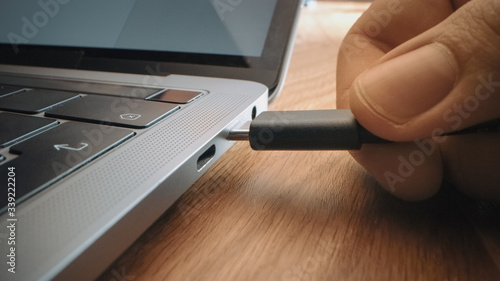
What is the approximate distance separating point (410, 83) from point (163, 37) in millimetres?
320

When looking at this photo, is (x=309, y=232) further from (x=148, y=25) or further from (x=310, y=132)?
(x=148, y=25)

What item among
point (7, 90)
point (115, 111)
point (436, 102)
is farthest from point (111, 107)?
point (436, 102)

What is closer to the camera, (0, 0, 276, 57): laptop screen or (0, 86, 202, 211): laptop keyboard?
(0, 86, 202, 211): laptop keyboard

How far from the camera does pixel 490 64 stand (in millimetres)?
174

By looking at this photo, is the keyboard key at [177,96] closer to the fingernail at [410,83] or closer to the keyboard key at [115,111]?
the keyboard key at [115,111]

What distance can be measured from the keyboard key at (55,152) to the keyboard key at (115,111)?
13 mm

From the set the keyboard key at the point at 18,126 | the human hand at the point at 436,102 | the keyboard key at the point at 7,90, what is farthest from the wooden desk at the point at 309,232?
the keyboard key at the point at 7,90

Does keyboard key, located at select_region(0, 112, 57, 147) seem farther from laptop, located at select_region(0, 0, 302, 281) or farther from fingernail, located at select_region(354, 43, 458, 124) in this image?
fingernail, located at select_region(354, 43, 458, 124)

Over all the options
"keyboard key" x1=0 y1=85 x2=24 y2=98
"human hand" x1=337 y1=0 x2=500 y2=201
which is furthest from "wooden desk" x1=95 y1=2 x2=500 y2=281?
"keyboard key" x1=0 y1=85 x2=24 y2=98

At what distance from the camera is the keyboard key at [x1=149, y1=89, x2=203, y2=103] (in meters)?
0.34

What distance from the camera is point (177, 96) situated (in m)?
0.35

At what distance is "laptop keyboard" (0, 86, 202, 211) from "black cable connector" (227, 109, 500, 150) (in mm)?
96

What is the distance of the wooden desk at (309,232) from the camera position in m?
0.20

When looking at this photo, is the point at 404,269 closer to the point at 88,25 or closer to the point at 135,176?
the point at 135,176
